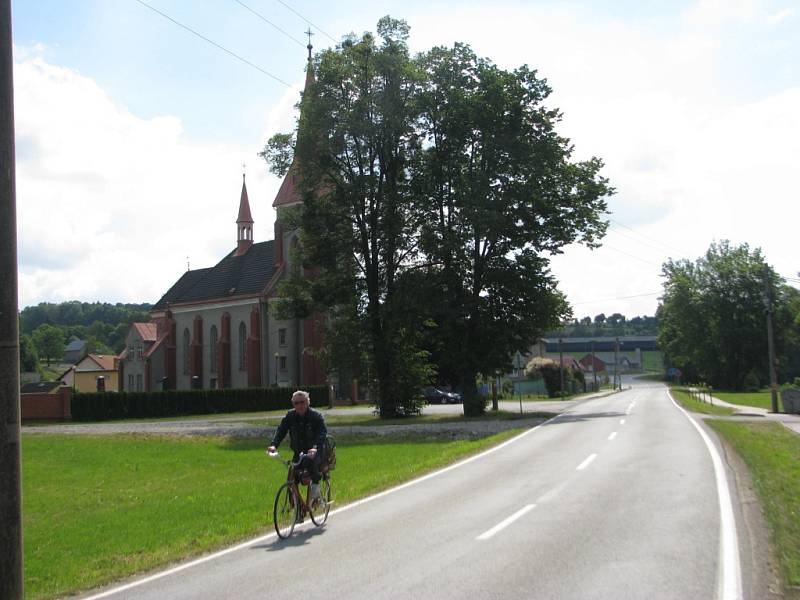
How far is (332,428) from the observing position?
1378 inches

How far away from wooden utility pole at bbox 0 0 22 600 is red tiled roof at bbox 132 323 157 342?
268 feet

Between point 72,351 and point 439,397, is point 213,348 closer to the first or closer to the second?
point 439,397

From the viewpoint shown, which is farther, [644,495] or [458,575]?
[644,495]

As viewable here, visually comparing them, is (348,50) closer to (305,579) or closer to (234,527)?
(234,527)

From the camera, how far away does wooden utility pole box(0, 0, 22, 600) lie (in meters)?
7.05

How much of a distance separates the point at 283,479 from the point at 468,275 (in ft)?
75.9

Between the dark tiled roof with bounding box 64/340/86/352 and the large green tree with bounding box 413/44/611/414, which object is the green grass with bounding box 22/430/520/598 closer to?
the large green tree with bounding box 413/44/611/414

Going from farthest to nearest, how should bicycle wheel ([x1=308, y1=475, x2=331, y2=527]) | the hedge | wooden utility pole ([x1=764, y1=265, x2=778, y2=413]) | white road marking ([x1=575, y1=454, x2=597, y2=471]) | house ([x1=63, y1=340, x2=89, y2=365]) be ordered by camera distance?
house ([x1=63, y1=340, x2=89, y2=365])
the hedge
wooden utility pole ([x1=764, y1=265, x2=778, y2=413])
white road marking ([x1=575, y1=454, x2=597, y2=471])
bicycle wheel ([x1=308, y1=475, x2=331, y2=527])

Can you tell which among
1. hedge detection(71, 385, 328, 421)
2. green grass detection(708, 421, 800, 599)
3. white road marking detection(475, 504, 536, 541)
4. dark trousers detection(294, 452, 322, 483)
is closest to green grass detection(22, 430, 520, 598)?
dark trousers detection(294, 452, 322, 483)

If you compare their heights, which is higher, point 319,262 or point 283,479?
point 319,262

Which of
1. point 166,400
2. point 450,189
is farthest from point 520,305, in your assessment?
point 166,400

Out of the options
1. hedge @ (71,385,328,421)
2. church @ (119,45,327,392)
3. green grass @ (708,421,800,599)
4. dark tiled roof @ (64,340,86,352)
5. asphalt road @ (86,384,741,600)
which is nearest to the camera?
asphalt road @ (86,384,741,600)

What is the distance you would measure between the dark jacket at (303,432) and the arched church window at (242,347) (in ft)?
212

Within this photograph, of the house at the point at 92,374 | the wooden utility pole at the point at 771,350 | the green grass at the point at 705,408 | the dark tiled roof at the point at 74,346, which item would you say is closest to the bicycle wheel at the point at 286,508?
the green grass at the point at 705,408
